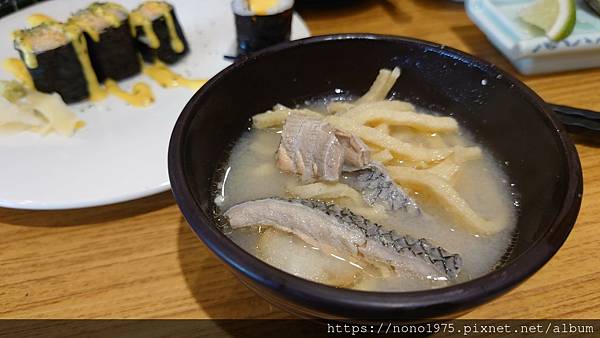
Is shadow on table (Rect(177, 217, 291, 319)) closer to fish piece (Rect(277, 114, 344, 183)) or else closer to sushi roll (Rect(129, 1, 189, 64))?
fish piece (Rect(277, 114, 344, 183))

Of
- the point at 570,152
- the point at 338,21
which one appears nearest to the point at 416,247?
the point at 570,152

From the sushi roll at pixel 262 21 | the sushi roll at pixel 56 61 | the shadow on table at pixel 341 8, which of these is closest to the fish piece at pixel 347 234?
the sushi roll at pixel 262 21

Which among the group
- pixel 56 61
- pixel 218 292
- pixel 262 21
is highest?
pixel 262 21

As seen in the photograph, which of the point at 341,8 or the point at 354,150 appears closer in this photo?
the point at 354,150

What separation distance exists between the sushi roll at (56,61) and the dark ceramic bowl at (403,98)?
35.7 inches

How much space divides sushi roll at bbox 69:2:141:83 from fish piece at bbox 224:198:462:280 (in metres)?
→ 1.19

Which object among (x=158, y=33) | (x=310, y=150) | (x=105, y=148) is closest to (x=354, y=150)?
(x=310, y=150)

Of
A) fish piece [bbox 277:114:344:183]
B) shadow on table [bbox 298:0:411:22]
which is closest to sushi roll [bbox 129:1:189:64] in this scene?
shadow on table [bbox 298:0:411:22]

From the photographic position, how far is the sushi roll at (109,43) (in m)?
1.93

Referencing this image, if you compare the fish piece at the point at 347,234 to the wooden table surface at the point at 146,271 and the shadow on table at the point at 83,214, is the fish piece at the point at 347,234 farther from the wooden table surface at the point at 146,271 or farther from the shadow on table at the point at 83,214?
the shadow on table at the point at 83,214

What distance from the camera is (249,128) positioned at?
1295mm

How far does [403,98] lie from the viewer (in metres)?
1.37

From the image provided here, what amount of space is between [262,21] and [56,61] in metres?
0.74

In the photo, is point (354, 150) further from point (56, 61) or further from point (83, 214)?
point (56, 61)
